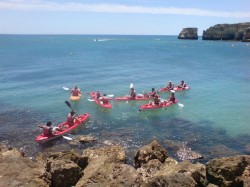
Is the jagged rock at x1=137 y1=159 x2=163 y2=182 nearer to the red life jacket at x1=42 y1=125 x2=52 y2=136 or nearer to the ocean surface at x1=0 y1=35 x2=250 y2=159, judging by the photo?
the ocean surface at x1=0 y1=35 x2=250 y2=159

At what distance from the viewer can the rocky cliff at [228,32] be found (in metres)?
142

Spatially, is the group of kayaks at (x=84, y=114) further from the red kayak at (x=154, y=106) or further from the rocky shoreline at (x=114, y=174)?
the rocky shoreline at (x=114, y=174)

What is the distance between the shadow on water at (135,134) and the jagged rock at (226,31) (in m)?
127

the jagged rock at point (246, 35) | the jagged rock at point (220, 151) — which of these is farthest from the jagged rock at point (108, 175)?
the jagged rock at point (246, 35)

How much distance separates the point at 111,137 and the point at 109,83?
21485mm

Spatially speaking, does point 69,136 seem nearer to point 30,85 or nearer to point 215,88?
point 30,85

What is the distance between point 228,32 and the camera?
15438cm

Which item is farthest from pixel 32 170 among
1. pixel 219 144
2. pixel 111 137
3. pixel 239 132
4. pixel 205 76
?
pixel 205 76

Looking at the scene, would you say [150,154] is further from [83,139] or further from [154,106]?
[154,106]

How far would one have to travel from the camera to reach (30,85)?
42688mm

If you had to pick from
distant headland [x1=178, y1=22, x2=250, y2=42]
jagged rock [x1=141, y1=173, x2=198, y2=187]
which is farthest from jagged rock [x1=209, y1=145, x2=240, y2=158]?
distant headland [x1=178, y1=22, x2=250, y2=42]

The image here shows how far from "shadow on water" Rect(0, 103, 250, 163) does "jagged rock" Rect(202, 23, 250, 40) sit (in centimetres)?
12706

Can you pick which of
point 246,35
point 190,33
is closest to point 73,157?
point 246,35

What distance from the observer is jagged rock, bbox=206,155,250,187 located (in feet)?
42.8
